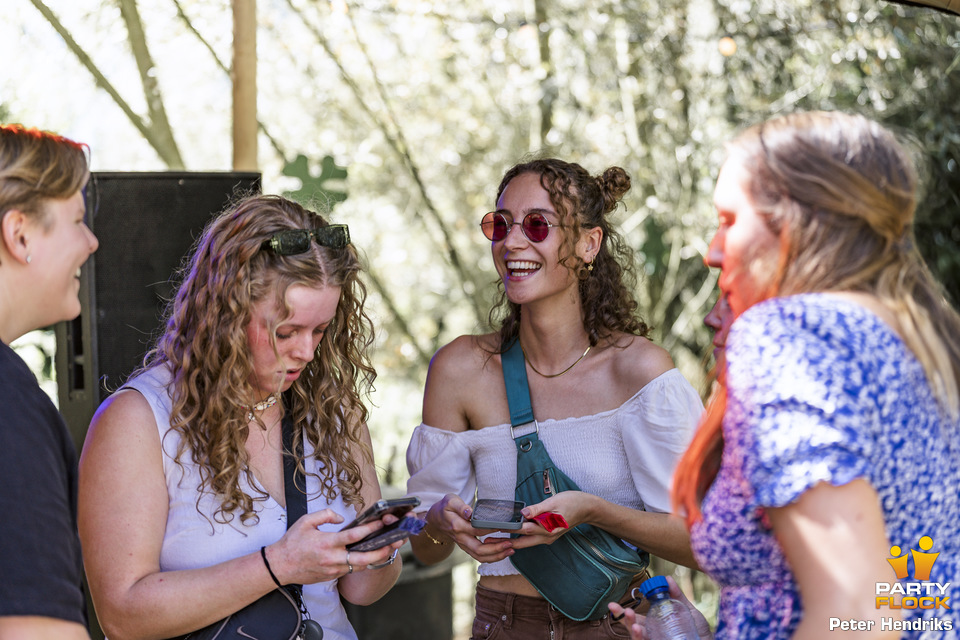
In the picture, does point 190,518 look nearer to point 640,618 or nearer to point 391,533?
point 391,533

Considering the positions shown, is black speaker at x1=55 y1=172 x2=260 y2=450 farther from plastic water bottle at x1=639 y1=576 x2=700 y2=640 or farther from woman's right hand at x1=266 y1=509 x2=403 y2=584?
plastic water bottle at x1=639 y1=576 x2=700 y2=640

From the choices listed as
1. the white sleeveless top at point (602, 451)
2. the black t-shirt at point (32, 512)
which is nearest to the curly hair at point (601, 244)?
the white sleeveless top at point (602, 451)

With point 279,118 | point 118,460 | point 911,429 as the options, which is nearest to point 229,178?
point 118,460

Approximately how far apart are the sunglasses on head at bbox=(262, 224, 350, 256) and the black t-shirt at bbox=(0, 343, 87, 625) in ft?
2.31

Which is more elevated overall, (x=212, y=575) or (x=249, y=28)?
(x=249, y=28)

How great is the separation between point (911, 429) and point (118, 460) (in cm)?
143

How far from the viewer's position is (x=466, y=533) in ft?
6.85

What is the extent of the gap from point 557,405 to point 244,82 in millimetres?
1753

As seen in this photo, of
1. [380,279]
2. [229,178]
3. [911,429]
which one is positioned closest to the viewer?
[911,429]

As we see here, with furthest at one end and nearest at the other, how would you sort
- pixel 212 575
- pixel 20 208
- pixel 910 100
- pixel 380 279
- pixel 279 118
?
pixel 380 279 < pixel 279 118 < pixel 910 100 < pixel 212 575 < pixel 20 208

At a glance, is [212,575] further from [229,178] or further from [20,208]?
[229,178]

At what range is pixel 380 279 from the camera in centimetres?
616

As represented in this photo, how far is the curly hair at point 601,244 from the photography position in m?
2.49

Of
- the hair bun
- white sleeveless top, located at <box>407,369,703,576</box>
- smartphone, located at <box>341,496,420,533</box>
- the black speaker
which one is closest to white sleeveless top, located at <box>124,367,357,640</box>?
smartphone, located at <box>341,496,420,533</box>
